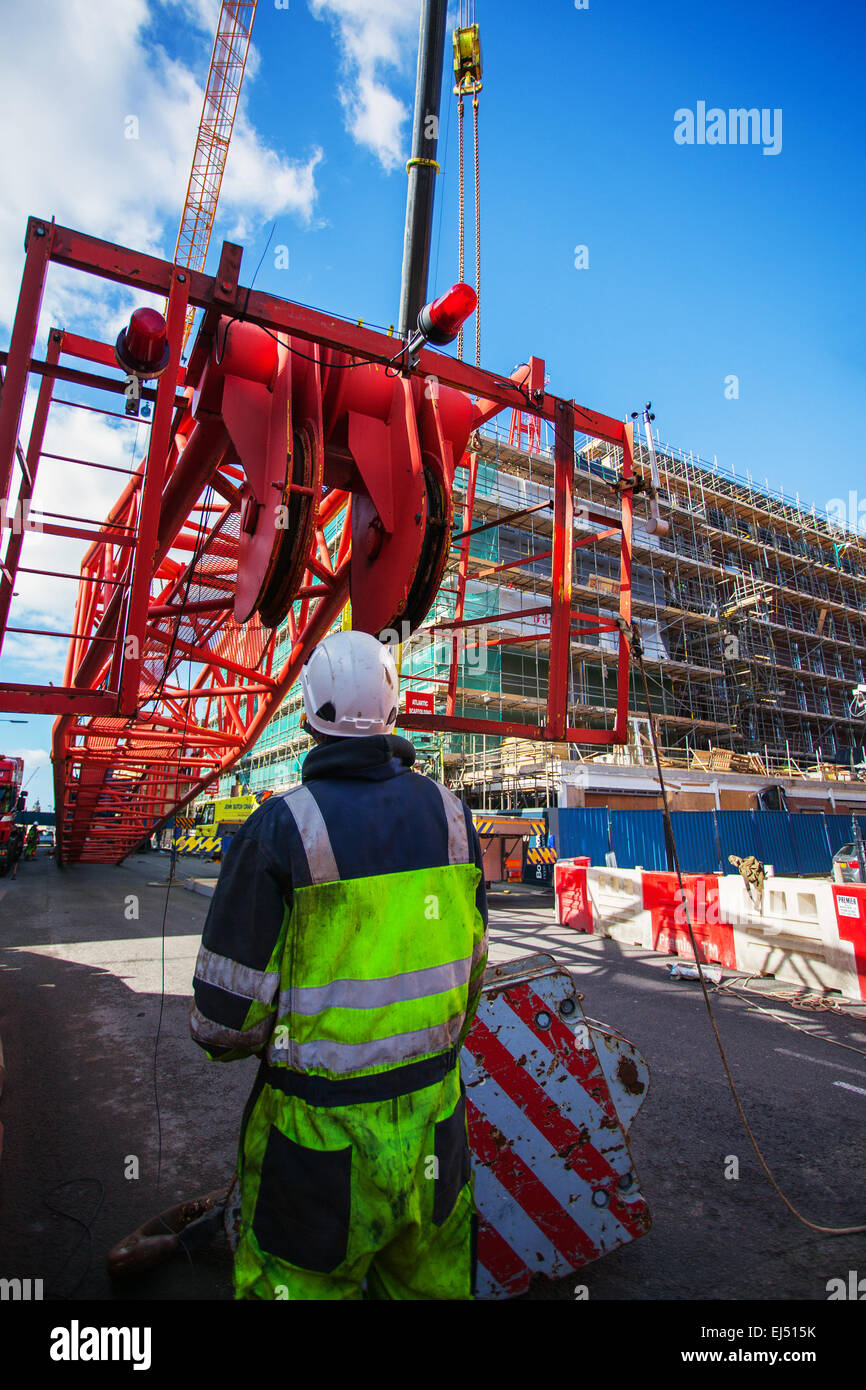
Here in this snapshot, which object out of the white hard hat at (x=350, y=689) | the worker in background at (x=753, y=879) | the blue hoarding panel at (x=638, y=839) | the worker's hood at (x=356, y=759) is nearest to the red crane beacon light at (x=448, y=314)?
the white hard hat at (x=350, y=689)

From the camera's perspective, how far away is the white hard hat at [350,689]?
5.53 ft

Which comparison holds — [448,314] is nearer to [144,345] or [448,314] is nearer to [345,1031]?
[144,345]

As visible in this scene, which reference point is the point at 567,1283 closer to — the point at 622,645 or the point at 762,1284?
the point at 762,1284

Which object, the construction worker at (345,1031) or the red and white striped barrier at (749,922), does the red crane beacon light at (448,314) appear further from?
the red and white striped barrier at (749,922)

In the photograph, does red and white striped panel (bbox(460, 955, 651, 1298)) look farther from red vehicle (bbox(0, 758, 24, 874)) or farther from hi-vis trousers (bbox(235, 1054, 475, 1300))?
red vehicle (bbox(0, 758, 24, 874))

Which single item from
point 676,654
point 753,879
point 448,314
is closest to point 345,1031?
point 448,314

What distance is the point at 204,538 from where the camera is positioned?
495 centimetres

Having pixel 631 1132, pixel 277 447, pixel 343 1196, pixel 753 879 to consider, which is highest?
pixel 277 447

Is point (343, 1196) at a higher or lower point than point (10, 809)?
higher

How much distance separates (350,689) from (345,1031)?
786 mm

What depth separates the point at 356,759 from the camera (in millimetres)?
1585

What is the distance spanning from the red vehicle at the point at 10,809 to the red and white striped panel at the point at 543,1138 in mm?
18944
